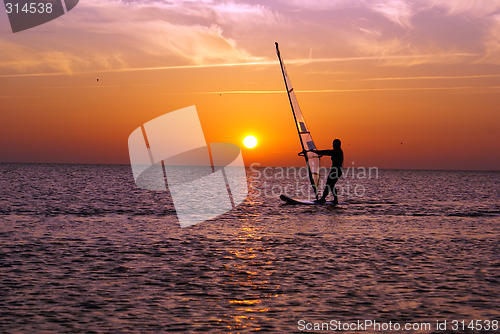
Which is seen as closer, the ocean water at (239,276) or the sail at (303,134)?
the ocean water at (239,276)

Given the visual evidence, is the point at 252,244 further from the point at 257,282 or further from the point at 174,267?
the point at 257,282

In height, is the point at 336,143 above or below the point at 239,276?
above

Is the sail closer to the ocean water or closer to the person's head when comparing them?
the person's head

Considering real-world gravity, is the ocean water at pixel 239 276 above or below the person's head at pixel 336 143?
below

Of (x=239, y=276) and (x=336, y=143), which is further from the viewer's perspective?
(x=336, y=143)

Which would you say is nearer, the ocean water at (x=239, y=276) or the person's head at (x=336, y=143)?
the ocean water at (x=239, y=276)

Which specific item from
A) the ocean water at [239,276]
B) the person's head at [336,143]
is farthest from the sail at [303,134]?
the ocean water at [239,276]

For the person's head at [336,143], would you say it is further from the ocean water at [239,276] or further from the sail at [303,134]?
the ocean water at [239,276]

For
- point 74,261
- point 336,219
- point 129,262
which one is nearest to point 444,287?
point 129,262

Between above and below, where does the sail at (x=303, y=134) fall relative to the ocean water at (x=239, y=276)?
above

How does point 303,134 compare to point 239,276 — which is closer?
point 239,276

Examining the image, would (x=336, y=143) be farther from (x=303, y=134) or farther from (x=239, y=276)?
(x=239, y=276)

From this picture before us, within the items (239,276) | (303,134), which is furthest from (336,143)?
(239,276)

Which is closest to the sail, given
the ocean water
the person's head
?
the person's head
